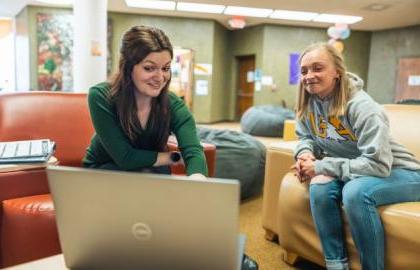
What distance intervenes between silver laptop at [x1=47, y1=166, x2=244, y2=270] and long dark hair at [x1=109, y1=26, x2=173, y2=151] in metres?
0.68

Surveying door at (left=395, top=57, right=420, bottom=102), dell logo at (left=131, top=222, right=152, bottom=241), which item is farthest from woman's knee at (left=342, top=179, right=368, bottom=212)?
door at (left=395, top=57, right=420, bottom=102)

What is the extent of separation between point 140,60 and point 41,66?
23.1 ft

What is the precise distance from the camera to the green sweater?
4.30 feet

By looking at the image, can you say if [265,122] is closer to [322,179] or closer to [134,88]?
[322,179]

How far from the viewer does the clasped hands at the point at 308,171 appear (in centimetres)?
159

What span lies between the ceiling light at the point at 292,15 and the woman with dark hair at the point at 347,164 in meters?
5.68

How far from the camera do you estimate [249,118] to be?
6188 millimetres

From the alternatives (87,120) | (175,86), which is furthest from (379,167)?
(175,86)

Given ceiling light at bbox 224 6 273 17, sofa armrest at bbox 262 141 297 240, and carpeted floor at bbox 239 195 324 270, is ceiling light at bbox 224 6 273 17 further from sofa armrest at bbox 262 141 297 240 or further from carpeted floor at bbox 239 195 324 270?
sofa armrest at bbox 262 141 297 240

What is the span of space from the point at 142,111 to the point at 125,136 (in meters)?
0.12

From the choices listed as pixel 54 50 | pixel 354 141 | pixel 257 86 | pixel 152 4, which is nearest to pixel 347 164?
pixel 354 141

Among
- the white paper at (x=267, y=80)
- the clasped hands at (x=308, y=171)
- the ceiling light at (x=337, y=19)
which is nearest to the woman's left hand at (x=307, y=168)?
the clasped hands at (x=308, y=171)

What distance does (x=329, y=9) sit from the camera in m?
6.64

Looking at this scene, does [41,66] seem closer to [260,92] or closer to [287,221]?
[260,92]
